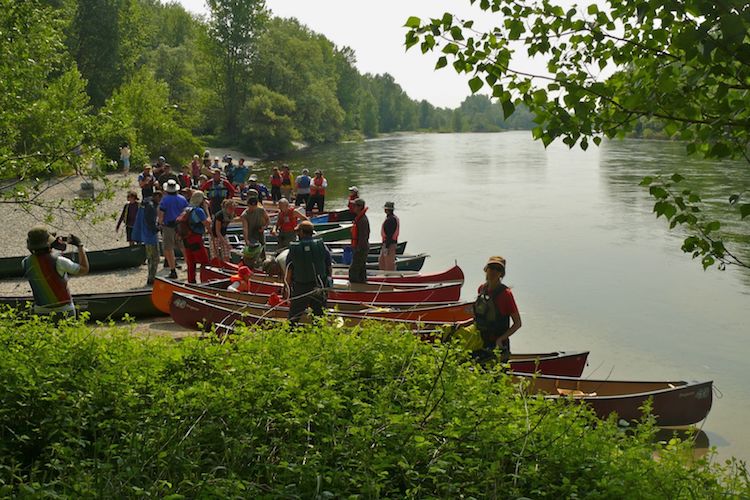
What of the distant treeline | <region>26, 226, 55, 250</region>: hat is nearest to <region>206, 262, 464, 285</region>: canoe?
the distant treeline

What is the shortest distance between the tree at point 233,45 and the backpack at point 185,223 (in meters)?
47.0

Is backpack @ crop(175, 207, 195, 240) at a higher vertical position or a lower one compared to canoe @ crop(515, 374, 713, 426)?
higher

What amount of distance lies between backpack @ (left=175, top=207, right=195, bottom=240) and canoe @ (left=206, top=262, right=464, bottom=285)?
765 millimetres

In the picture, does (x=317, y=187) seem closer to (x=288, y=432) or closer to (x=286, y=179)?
(x=286, y=179)

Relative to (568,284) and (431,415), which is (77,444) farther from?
(568,284)

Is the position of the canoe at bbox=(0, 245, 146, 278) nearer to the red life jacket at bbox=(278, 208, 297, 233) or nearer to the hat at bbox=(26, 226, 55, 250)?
the red life jacket at bbox=(278, 208, 297, 233)

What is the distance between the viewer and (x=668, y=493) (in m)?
4.07

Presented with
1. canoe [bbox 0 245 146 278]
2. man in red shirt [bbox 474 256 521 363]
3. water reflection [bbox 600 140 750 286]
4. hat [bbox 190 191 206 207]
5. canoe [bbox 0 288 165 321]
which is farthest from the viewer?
water reflection [bbox 600 140 750 286]

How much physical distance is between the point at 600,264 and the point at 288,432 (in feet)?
51.4

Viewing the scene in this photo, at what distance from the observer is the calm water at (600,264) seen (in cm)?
1192

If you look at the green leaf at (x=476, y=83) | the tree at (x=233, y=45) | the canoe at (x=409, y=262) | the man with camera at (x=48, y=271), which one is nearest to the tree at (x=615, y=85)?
the green leaf at (x=476, y=83)

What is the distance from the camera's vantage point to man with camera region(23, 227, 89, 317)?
674 centimetres

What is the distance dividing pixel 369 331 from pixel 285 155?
51.8m

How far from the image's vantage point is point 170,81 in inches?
2313
